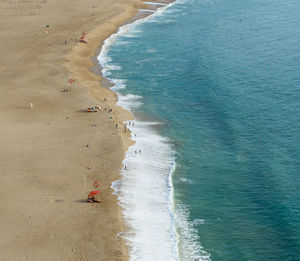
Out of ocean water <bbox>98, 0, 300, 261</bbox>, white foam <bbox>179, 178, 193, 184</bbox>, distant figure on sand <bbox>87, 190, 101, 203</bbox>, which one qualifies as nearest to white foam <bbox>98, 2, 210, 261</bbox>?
ocean water <bbox>98, 0, 300, 261</bbox>

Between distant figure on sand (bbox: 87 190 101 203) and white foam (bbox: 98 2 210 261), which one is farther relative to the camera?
distant figure on sand (bbox: 87 190 101 203)

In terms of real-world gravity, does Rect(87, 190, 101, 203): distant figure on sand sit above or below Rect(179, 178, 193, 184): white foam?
above

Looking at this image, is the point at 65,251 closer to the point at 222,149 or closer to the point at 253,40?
the point at 222,149

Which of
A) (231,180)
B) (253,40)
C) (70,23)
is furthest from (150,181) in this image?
(70,23)

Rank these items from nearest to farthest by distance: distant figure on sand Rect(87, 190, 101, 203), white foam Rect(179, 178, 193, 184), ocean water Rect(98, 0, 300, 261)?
ocean water Rect(98, 0, 300, 261), distant figure on sand Rect(87, 190, 101, 203), white foam Rect(179, 178, 193, 184)

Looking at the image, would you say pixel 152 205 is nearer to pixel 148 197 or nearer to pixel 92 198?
pixel 148 197

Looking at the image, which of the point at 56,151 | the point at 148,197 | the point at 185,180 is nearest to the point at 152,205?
the point at 148,197

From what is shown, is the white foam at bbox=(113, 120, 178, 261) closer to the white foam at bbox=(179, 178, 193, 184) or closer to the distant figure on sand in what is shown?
the white foam at bbox=(179, 178, 193, 184)
